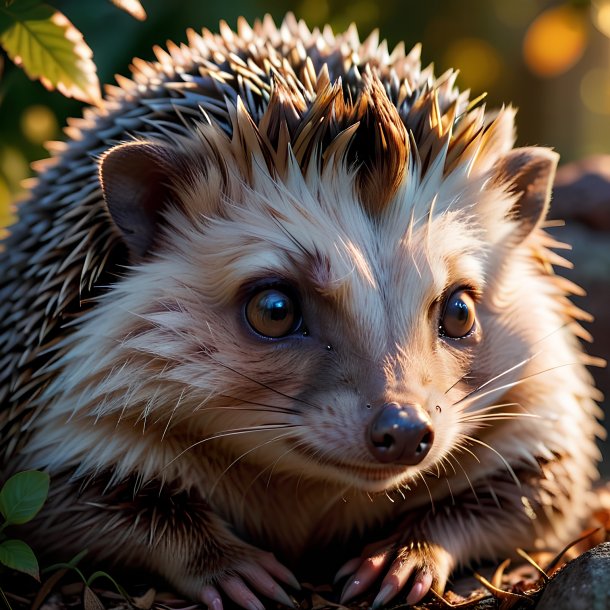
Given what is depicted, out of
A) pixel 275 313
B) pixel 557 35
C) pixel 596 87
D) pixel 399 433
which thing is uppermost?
pixel 596 87

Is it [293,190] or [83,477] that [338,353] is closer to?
[293,190]

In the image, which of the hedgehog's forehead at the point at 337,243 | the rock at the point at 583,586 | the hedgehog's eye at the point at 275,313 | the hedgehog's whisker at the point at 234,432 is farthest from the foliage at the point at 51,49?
the rock at the point at 583,586

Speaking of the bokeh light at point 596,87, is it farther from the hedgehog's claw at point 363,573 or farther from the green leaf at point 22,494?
the green leaf at point 22,494

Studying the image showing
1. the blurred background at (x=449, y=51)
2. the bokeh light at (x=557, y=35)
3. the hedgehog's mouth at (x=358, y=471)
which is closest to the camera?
the hedgehog's mouth at (x=358, y=471)

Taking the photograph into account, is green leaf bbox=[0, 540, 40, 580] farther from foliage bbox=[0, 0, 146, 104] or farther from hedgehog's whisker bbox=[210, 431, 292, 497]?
foliage bbox=[0, 0, 146, 104]

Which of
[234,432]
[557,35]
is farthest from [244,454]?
[557,35]

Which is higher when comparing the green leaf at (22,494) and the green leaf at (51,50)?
the green leaf at (51,50)

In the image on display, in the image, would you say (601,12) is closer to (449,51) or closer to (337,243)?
(449,51)
